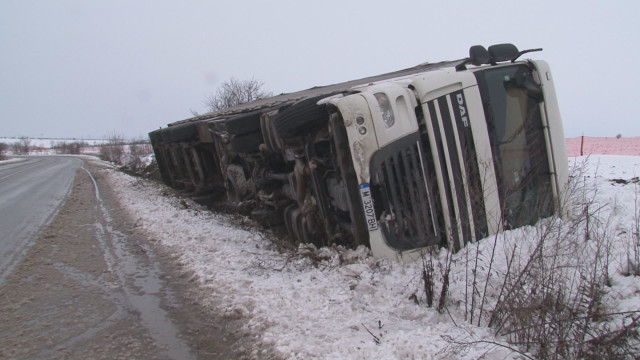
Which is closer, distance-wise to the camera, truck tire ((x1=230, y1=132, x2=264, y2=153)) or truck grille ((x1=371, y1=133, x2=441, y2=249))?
truck grille ((x1=371, y1=133, x2=441, y2=249))

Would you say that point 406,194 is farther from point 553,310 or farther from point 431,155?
point 553,310

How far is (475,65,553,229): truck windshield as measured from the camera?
4008mm

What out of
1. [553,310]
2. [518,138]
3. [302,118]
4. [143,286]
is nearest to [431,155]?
[518,138]

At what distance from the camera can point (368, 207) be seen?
3.77 meters

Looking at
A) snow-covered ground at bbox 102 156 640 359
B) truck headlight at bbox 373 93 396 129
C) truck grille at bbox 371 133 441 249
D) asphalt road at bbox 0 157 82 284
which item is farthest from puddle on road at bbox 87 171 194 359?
truck headlight at bbox 373 93 396 129

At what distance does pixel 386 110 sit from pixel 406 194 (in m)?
0.71

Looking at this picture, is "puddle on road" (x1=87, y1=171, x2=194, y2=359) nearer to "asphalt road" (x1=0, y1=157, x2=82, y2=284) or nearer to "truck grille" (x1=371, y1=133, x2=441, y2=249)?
"asphalt road" (x1=0, y1=157, x2=82, y2=284)

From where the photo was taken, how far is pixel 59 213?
879 cm

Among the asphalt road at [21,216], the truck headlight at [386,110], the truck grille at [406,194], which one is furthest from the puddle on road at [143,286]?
the truck headlight at [386,110]

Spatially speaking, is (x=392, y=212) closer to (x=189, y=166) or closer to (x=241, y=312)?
(x=241, y=312)

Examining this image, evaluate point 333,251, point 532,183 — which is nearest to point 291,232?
point 333,251

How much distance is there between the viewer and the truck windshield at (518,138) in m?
4.01

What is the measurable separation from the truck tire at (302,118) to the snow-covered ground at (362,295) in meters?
1.19

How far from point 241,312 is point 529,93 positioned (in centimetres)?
323
